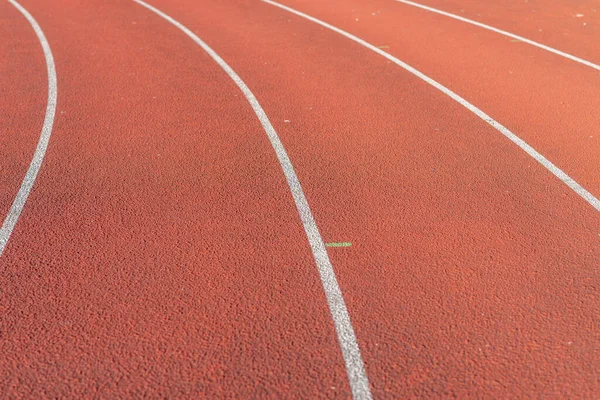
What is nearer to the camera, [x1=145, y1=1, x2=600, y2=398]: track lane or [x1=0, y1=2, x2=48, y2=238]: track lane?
[x1=145, y1=1, x2=600, y2=398]: track lane

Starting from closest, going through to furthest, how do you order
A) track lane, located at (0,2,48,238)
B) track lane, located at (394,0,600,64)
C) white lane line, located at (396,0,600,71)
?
track lane, located at (0,2,48,238), white lane line, located at (396,0,600,71), track lane, located at (394,0,600,64)

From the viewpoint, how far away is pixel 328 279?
5.36 m

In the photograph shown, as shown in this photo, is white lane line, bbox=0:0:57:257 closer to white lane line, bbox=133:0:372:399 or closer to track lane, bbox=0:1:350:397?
track lane, bbox=0:1:350:397

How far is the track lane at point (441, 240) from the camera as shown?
14.6 feet

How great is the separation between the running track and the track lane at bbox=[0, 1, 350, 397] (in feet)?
0.06

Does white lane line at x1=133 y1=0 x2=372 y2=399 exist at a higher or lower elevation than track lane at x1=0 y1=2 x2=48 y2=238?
higher

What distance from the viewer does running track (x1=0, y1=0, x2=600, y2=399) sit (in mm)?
4453

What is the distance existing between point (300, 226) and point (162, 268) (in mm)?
1153

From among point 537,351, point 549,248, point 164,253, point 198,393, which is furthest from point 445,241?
point 198,393

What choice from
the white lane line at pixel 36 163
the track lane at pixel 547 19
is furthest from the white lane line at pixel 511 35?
the white lane line at pixel 36 163

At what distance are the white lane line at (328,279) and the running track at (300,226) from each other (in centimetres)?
2

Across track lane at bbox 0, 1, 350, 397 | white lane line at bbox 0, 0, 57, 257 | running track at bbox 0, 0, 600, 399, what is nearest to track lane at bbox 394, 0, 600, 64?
running track at bbox 0, 0, 600, 399

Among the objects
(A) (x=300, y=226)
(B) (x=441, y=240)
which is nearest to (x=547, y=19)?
(B) (x=441, y=240)

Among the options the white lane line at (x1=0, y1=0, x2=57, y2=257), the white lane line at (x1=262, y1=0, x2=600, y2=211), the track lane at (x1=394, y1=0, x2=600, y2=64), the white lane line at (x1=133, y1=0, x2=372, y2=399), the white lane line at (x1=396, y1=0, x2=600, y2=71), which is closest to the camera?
the white lane line at (x1=133, y1=0, x2=372, y2=399)
